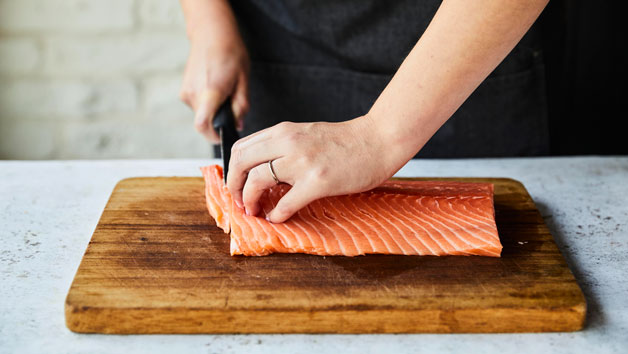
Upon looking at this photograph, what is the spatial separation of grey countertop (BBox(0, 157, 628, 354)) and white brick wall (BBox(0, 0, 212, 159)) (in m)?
1.05

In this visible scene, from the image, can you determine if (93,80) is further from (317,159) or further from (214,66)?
(317,159)

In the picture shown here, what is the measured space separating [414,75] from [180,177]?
87cm

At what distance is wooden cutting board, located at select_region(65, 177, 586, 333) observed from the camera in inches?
51.0

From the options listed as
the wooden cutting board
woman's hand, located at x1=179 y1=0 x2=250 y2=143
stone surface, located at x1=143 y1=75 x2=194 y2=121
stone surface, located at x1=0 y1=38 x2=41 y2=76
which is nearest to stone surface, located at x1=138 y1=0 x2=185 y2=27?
stone surface, located at x1=143 y1=75 x2=194 y2=121

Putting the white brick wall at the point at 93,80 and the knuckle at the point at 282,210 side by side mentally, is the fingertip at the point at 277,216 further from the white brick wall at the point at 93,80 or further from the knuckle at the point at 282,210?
the white brick wall at the point at 93,80

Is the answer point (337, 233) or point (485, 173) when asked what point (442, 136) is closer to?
point (485, 173)

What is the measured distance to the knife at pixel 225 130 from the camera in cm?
188

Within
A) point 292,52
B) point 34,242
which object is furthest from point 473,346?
point 292,52

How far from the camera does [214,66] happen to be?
6.79 ft

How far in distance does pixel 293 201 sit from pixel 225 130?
537 millimetres

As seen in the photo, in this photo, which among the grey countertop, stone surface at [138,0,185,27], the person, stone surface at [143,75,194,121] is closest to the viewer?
the grey countertop

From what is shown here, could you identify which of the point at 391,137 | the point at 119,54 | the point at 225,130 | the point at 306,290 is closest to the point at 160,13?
the point at 119,54

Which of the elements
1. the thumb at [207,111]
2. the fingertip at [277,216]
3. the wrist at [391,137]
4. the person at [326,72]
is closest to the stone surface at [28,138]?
the person at [326,72]

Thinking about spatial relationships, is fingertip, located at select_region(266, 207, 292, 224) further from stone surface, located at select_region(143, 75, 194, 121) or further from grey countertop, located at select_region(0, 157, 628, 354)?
stone surface, located at select_region(143, 75, 194, 121)
